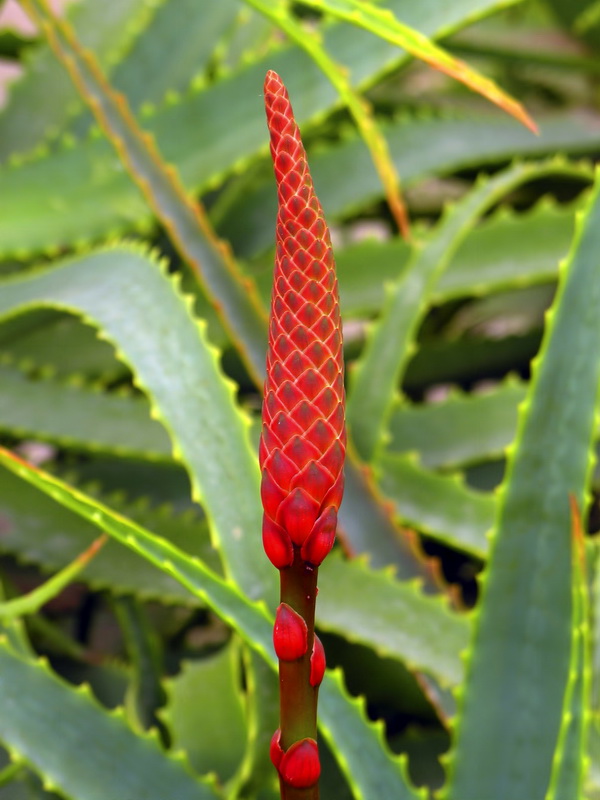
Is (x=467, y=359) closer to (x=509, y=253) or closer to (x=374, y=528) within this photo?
(x=509, y=253)

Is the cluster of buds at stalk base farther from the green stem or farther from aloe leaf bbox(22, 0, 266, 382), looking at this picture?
aloe leaf bbox(22, 0, 266, 382)

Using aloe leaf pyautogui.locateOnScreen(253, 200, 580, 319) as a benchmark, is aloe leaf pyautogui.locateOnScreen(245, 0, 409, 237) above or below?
above

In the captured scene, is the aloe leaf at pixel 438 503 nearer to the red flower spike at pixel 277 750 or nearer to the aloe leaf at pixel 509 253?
the aloe leaf at pixel 509 253

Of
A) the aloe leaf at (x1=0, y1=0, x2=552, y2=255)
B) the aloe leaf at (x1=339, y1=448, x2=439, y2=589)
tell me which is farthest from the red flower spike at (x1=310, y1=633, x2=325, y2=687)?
the aloe leaf at (x1=0, y1=0, x2=552, y2=255)

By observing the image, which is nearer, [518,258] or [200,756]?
[200,756]

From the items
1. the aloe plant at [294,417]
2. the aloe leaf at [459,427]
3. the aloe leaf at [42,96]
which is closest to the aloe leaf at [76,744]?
the aloe plant at [294,417]

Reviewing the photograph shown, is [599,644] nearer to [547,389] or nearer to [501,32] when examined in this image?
[547,389]

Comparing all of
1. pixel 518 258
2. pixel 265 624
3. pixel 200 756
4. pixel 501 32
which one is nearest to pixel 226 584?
pixel 265 624
